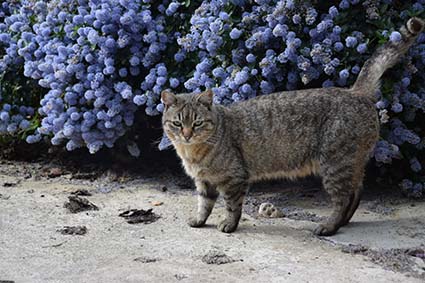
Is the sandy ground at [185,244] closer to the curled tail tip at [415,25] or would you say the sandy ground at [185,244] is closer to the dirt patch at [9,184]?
the dirt patch at [9,184]

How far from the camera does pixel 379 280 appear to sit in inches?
149

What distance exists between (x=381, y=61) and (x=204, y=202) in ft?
5.00

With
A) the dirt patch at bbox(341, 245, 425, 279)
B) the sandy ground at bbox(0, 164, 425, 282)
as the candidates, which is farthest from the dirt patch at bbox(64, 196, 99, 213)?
the dirt patch at bbox(341, 245, 425, 279)

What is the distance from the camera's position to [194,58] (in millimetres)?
5473

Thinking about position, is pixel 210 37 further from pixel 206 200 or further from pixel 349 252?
pixel 349 252

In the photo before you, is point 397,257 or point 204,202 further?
point 204,202

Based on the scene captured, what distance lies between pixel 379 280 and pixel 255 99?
1.72 metres

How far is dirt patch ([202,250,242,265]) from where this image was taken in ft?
13.4

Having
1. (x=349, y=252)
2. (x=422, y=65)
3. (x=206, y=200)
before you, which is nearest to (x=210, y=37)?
(x=206, y=200)

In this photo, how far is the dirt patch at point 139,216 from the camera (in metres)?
4.86

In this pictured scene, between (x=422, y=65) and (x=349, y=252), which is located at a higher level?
(x=422, y=65)

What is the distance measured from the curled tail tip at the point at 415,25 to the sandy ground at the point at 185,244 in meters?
1.28

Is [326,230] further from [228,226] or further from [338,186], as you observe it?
[228,226]

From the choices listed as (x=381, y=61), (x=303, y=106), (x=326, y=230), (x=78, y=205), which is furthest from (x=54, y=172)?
(x=381, y=61)
